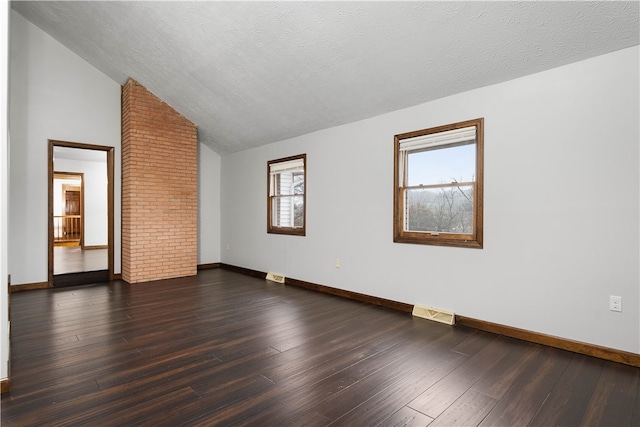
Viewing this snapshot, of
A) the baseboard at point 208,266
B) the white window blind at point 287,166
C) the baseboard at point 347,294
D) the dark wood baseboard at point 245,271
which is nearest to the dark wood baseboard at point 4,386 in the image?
the baseboard at point 347,294

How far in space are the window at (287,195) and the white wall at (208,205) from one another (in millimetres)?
1742

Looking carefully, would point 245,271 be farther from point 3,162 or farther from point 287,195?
point 3,162

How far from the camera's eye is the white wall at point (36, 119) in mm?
4852

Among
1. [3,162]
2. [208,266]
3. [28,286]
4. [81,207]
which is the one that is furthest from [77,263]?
[3,162]

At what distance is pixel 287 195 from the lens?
5.65 metres

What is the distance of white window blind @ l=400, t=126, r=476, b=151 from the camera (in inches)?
135

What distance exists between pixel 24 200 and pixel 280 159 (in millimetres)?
3871

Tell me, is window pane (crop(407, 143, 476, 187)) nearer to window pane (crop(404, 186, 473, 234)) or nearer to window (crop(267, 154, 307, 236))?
window pane (crop(404, 186, 473, 234))

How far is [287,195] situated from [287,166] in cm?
49

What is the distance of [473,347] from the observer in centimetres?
281

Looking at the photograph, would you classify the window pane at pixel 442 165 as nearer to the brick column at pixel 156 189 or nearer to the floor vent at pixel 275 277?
the floor vent at pixel 275 277

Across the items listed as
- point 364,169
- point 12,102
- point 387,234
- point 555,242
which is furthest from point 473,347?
point 12,102

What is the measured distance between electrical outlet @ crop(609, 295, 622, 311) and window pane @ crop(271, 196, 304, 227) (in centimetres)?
383

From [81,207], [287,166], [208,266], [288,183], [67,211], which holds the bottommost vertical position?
[208,266]
